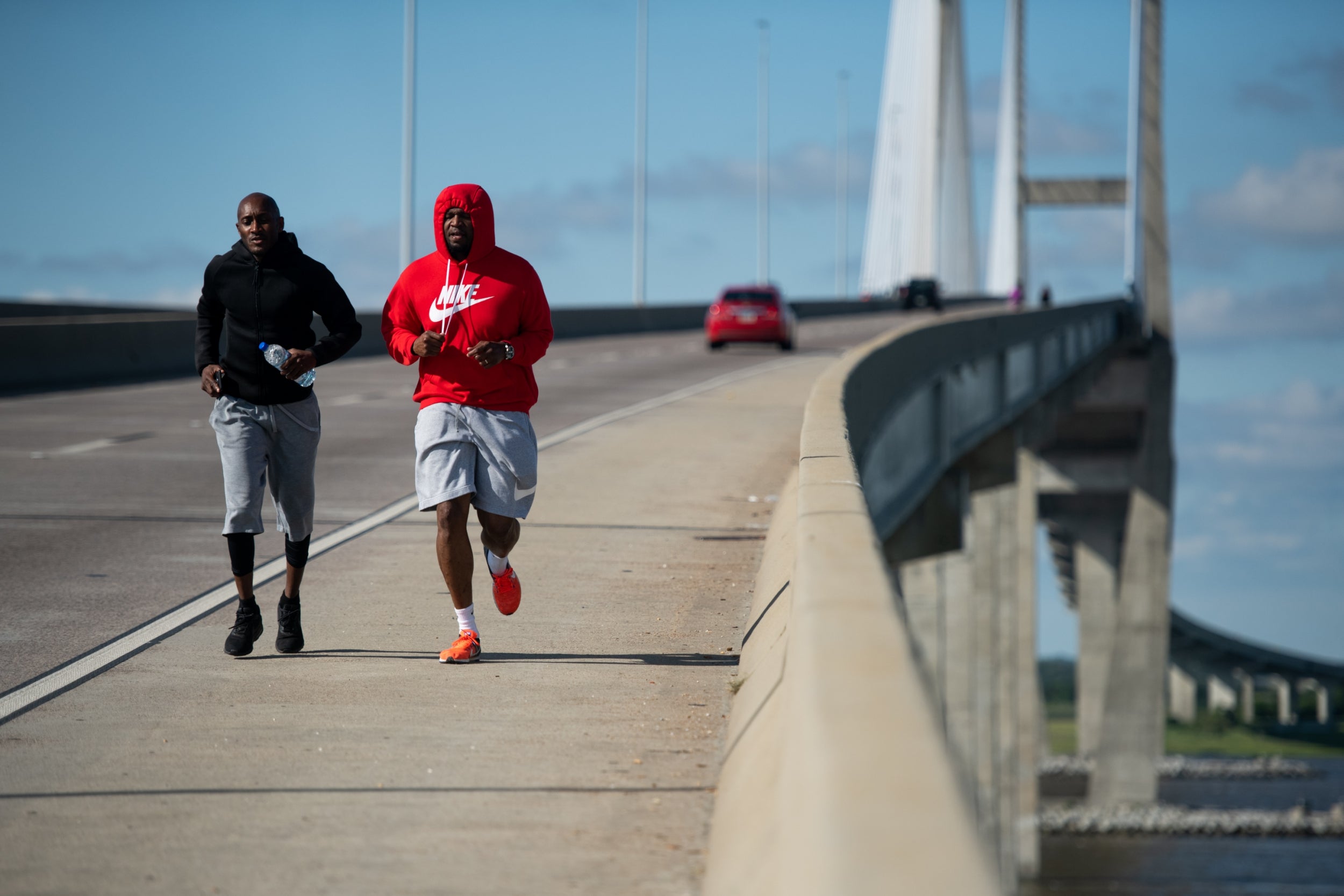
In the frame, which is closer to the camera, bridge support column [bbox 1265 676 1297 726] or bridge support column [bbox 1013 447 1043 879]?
bridge support column [bbox 1013 447 1043 879]

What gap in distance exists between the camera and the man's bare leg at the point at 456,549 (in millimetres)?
7070

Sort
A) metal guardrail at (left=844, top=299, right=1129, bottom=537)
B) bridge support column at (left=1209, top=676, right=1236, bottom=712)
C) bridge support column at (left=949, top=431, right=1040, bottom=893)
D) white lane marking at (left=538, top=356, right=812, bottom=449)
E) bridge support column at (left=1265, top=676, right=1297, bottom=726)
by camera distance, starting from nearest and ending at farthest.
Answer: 1. metal guardrail at (left=844, top=299, right=1129, bottom=537)
2. white lane marking at (left=538, top=356, right=812, bottom=449)
3. bridge support column at (left=949, top=431, right=1040, bottom=893)
4. bridge support column at (left=1265, top=676, right=1297, bottom=726)
5. bridge support column at (left=1209, top=676, right=1236, bottom=712)

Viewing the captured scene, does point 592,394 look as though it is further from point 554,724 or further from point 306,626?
point 554,724

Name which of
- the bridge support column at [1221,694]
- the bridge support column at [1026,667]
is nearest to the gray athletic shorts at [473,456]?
the bridge support column at [1026,667]

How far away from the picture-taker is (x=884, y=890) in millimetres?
2342

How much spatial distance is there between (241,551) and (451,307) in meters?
1.40

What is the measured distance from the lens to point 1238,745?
5866 inches

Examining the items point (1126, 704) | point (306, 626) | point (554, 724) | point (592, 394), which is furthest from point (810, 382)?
point (1126, 704)

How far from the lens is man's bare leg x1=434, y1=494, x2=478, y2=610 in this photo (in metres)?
7.07

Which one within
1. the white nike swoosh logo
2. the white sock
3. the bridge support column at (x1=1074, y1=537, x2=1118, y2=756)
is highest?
the white nike swoosh logo

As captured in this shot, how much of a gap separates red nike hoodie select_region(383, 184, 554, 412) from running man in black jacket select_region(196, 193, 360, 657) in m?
0.43

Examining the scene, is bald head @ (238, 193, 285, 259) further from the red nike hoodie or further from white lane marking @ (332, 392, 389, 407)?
white lane marking @ (332, 392, 389, 407)

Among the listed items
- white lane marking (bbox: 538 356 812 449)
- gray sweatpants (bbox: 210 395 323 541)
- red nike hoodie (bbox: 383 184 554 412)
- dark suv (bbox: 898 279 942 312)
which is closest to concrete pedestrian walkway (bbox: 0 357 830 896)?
gray sweatpants (bbox: 210 395 323 541)

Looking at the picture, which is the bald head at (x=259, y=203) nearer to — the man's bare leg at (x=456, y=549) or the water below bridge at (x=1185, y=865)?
the man's bare leg at (x=456, y=549)
